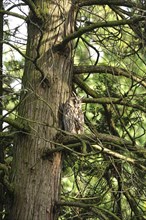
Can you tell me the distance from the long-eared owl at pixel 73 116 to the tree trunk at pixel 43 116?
0.08m

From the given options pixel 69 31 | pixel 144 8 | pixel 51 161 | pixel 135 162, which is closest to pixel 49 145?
pixel 51 161

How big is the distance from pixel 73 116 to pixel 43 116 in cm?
24

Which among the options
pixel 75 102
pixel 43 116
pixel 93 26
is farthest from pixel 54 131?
pixel 93 26

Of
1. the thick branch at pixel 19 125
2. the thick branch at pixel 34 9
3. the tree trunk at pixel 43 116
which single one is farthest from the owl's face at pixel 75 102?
the thick branch at pixel 34 9

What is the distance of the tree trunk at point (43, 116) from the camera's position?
333cm

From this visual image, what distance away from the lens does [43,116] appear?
346cm

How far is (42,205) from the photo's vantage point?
332cm

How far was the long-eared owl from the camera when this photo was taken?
3.31 meters

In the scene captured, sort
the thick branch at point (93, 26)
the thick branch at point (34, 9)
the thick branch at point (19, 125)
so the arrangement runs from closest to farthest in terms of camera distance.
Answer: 1. the thick branch at point (93, 26)
2. the thick branch at point (19, 125)
3. the thick branch at point (34, 9)

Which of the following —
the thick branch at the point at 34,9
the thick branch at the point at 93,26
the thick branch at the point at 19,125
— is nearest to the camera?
the thick branch at the point at 93,26

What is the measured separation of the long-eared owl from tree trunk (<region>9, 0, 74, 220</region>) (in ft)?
0.28

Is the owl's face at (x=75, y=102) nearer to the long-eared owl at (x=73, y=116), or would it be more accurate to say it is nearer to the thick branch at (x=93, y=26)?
the long-eared owl at (x=73, y=116)

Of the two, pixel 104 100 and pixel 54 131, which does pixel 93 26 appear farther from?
pixel 54 131

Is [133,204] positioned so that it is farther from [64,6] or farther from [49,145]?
[64,6]
